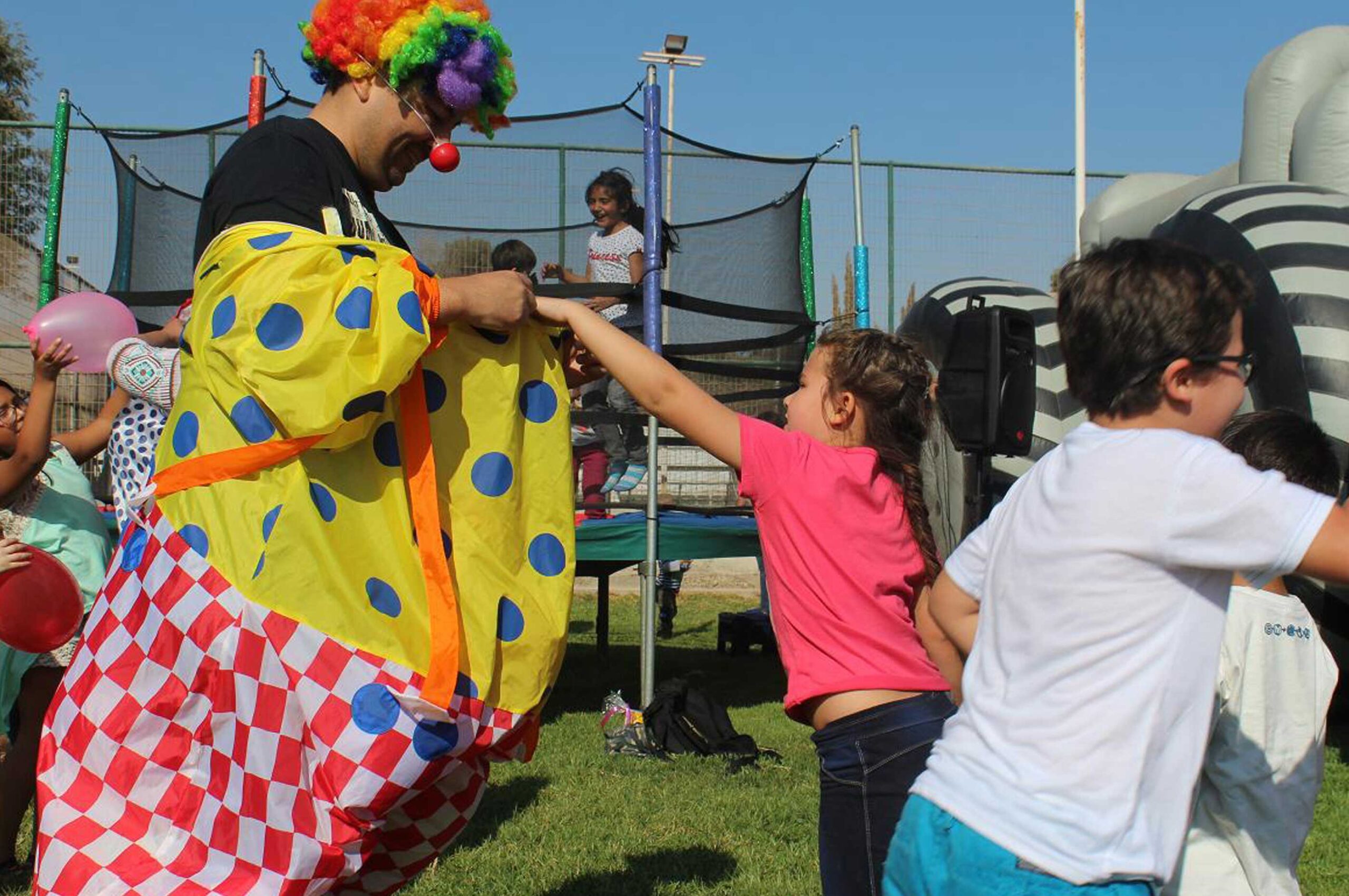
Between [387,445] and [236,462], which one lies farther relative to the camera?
[387,445]

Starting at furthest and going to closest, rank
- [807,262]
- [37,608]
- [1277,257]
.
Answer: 1. [807,262]
2. [1277,257]
3. [37,608]

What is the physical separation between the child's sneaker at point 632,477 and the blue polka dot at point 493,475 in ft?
15.3

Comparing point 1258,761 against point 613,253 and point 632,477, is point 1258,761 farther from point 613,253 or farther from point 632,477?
point 613,253

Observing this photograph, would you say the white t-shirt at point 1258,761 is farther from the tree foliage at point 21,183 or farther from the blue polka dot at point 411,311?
the tree foliage at point 21,183

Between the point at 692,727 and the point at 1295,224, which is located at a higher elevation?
the point at 1295,224

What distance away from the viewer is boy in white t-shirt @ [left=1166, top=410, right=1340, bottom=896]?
98.0 inches

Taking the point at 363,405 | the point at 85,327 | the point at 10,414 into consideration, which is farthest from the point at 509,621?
the point at 10,414

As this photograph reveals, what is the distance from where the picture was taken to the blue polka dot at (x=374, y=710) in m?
2.34

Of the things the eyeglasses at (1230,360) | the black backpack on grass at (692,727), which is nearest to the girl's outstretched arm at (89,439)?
the black backpack on grass at (692,727)

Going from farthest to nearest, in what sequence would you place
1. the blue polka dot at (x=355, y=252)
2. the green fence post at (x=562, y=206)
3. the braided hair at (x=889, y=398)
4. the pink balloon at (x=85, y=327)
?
the green fence post at (x=562, y=206) → the pink balloon at (x=85, y=327) → the braided hair at (x=889, y=398) → the blue polka dot at (x=355, y=252)

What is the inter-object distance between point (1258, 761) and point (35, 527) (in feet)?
13.2

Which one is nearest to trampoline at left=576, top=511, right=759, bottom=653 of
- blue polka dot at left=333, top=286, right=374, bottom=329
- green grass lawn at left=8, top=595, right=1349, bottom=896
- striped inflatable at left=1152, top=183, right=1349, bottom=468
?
green grass lawn at left=8, top=595, right=1349, bottom=896

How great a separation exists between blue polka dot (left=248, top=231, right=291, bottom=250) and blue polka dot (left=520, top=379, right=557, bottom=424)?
1.81 ft

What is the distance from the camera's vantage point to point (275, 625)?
234cm
